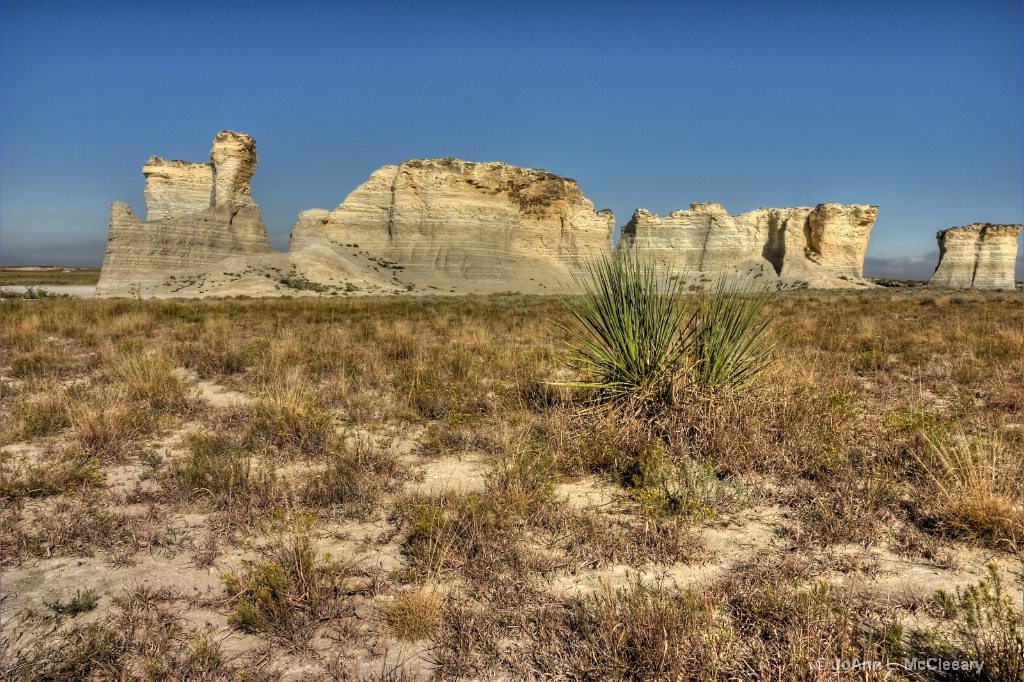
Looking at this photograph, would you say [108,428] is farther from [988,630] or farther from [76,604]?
[988,630]

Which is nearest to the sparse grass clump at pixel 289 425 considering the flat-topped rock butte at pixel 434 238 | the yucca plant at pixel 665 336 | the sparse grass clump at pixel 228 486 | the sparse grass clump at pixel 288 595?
the sparse grass clump at pixel 228 486

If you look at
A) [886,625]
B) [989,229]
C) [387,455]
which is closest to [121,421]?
[387,455]

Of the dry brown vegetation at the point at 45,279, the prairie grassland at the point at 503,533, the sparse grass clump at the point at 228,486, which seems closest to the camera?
the prairie grassland at the point at 503,533

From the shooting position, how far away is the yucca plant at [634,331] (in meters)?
4.71

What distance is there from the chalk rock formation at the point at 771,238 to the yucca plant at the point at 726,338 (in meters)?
46.7

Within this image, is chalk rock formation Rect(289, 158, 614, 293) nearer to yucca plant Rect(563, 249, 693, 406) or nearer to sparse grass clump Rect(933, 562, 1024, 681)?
yucca plant Rect(563, 249, 693, 406)

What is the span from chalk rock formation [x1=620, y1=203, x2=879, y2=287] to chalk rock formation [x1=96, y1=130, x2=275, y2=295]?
32.1 meters

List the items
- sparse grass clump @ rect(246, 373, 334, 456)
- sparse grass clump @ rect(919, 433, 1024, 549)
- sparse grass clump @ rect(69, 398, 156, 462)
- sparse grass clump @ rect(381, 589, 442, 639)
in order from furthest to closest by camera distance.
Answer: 1. sparse grass clump @ rect(246, 373, 334, 456)
2. sparse grass clump @ rect(69, 398, 156, 462)
3. sparse grass clump @ rect(919, 433, 1024, 549)
4. sparse grass clump @ rect(381, 589, 442, 639)

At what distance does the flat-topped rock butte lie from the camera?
34.6 meters

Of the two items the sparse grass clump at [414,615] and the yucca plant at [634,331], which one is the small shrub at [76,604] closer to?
the sparse grass clump at [414,615]

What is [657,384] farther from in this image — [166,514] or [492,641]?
[166,514]

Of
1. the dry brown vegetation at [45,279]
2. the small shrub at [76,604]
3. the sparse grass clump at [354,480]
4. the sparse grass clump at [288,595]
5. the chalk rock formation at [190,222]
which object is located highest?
the chalk rock formation at [190,222]

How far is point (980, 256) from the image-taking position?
53.2m

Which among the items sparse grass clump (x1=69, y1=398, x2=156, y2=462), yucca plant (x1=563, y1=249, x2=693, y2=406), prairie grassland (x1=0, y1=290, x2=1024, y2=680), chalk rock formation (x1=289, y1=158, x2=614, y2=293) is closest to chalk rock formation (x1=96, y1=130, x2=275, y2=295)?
chalk rock formation (x1=289, y1=158, x2=614, y2=293)
